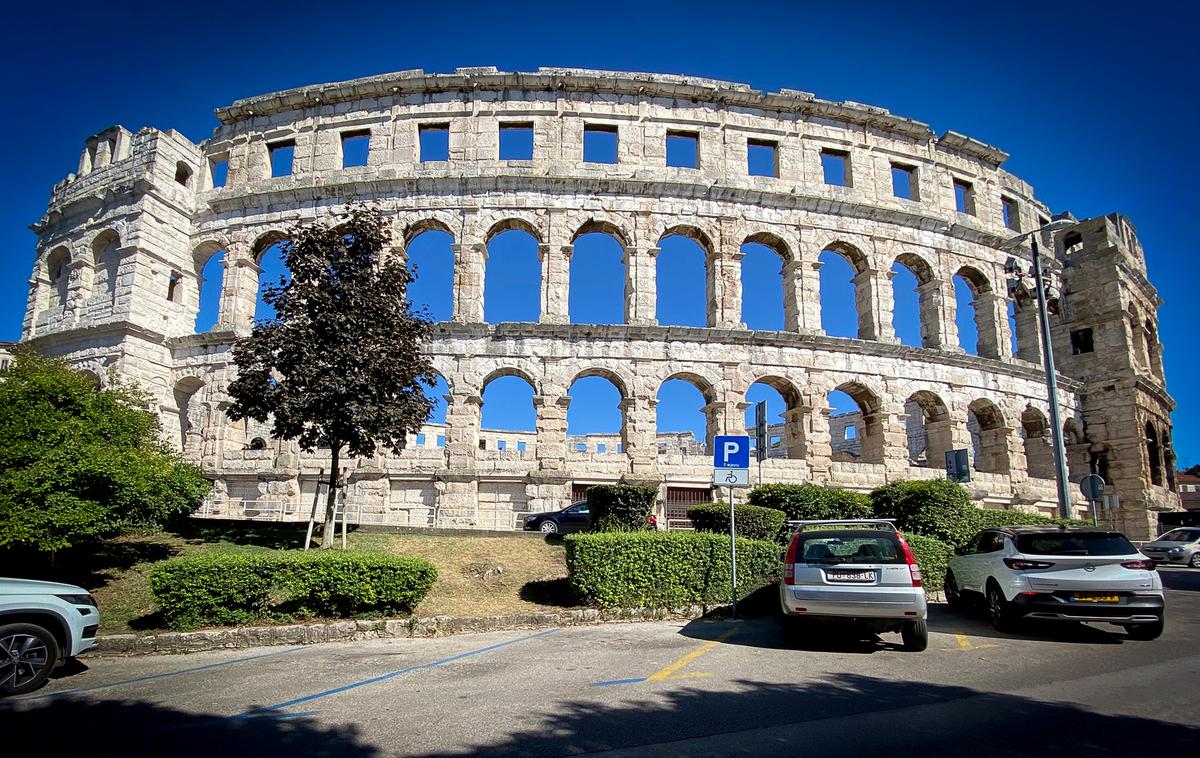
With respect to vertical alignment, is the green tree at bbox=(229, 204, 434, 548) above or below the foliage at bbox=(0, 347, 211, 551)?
above

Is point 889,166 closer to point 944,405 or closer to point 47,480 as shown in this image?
point 944,405

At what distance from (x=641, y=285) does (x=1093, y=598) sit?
1709 cm

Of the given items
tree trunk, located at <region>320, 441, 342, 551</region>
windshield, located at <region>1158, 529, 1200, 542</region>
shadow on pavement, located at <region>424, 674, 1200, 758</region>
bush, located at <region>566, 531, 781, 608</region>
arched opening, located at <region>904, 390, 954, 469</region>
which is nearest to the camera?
shadow on pavement, located at <region>424, 674, 1200, 758</region>

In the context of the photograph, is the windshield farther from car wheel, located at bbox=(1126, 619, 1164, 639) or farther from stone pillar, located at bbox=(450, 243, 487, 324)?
stone pillar, located at bbox=(450, 243, 487, 324)

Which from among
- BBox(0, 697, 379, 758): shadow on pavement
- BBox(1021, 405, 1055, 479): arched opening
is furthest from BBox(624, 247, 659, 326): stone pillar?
BBox(0, 697, 379, 758): shadow on pavement

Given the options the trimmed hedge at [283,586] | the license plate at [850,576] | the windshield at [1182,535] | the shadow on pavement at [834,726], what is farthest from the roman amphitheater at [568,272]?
the shadow on pavement at [834,726]

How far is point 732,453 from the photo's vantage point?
10.5 metres

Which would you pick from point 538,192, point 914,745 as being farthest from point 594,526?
point 538,192

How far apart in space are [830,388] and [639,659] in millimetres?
18216

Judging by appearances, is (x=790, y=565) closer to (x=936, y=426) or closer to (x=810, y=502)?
(x=810, y=502)

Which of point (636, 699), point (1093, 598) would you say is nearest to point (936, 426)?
point (1093, 598)

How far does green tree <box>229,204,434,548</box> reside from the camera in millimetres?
14016

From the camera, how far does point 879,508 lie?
1614 centimetres

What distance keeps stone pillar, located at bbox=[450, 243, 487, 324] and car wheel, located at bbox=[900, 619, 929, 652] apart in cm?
1790
